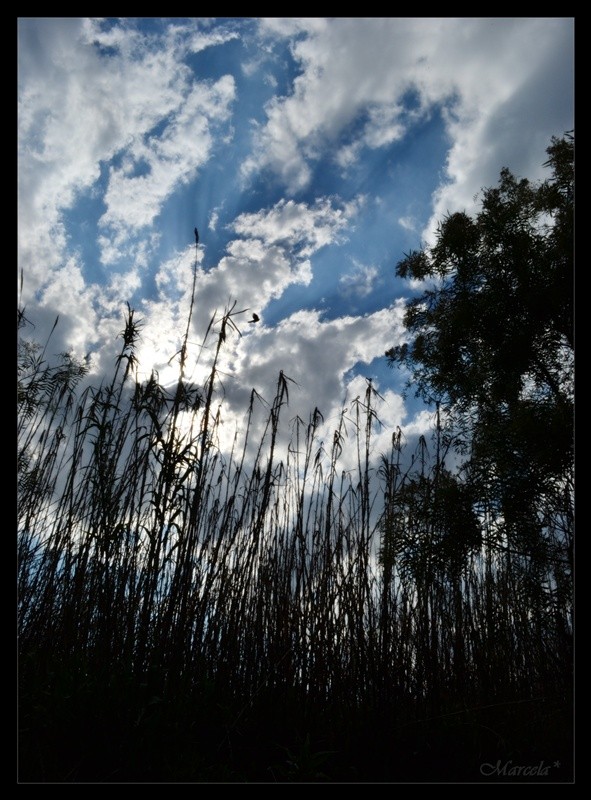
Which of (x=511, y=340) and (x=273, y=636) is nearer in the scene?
(x=273, y=636)

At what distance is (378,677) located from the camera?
253 cm

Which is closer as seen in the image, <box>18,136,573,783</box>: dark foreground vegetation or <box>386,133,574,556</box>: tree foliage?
<box>18,136,573,783</box>: dark foreground vegetation

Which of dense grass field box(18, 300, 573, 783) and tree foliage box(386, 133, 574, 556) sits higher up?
tree foliage box(386, 133, 574, 556)

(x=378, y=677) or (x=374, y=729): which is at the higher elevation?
(x=378, y=677)

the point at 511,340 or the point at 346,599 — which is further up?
the point at 511,340

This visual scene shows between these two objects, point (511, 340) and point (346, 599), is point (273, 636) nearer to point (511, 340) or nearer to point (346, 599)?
point (346, 599)

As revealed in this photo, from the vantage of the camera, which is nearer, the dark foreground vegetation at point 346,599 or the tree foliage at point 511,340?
the dark foreground vegetation at point 346,599

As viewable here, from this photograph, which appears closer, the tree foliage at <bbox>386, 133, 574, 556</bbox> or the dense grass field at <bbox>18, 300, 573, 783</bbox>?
the dense grass field at <bbox>18, 300, 573, 783</bbox>

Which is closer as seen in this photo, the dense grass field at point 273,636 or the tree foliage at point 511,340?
the dense grass field at point 273,636

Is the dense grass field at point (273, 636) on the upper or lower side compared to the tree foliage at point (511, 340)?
lower

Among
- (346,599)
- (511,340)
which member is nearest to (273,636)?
(346,599)
